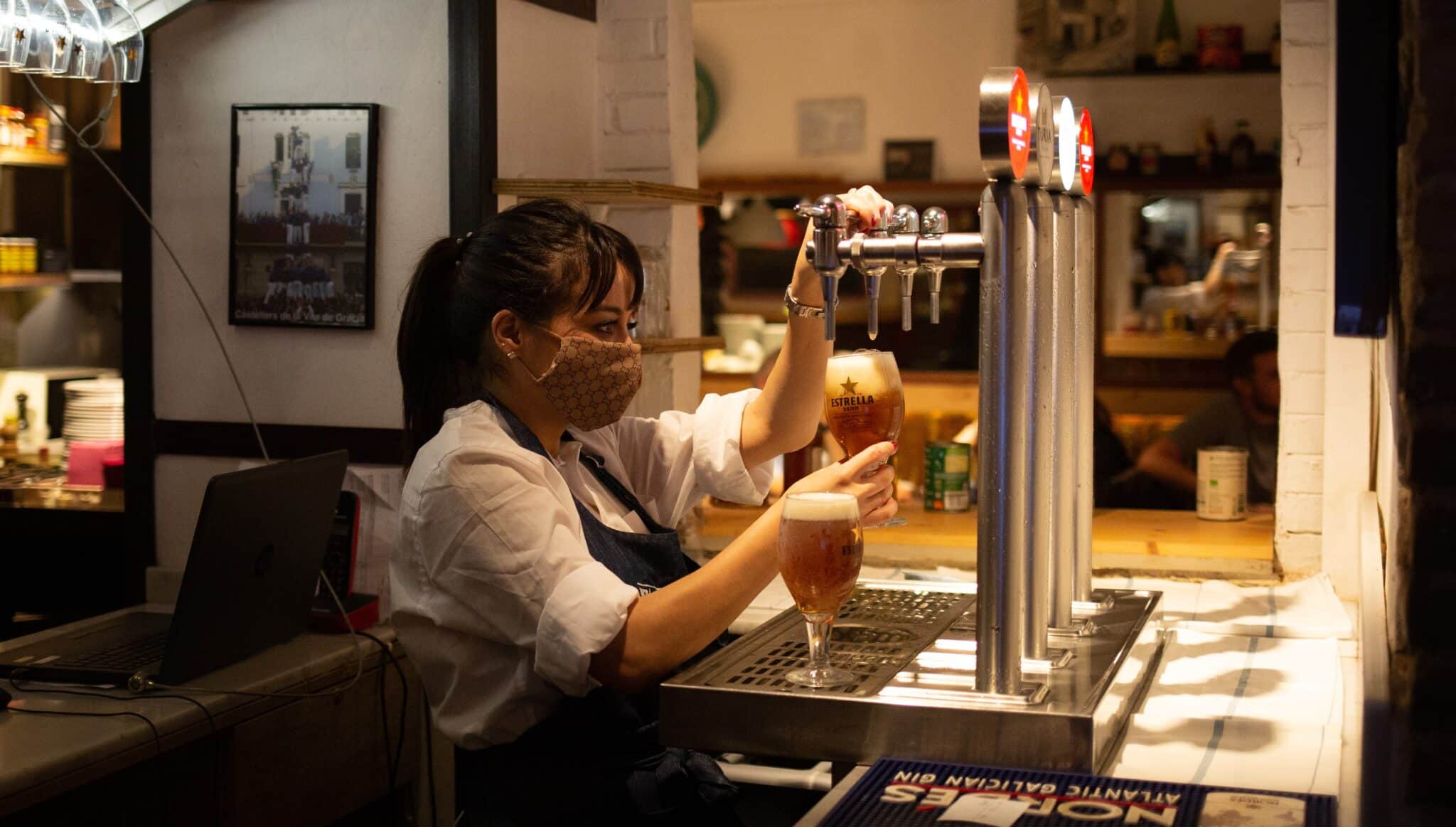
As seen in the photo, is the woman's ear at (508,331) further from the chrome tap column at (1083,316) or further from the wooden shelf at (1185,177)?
the wooden shelf at (1185,177)

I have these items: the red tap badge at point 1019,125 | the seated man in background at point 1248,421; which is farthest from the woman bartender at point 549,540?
the seated man in background at point 1248,421

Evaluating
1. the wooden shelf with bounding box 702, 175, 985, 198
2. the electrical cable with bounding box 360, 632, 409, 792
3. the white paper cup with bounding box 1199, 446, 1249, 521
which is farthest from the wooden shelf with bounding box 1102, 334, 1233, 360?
the electrical cable with bounding box 360, 632, 409, 792

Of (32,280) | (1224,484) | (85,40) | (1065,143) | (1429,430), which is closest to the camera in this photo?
(1429,430)

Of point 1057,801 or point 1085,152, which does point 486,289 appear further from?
point 1057,801

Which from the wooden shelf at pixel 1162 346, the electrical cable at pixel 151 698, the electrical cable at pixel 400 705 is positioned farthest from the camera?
the wooden shelf at pixel 1162 346

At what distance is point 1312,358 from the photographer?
3.00m

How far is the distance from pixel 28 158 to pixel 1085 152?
511 centimetres

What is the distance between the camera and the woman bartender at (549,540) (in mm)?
1692

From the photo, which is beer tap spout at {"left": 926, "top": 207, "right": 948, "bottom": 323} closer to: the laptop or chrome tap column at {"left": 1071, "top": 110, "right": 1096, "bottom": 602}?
chrome tap column at {"left": 1071, "top": 110, "right": 1096, "bottom": 602}

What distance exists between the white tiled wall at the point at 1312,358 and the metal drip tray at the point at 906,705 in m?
1.34

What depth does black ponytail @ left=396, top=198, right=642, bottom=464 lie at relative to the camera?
1933mm

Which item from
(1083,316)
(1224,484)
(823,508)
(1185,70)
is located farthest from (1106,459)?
(823,508)

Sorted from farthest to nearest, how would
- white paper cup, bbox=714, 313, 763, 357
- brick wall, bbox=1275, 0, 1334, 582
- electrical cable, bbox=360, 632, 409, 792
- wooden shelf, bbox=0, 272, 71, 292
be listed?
white paper cup, bbox=714, 313, 763, 357 < wooden shelf, bbox=0, 272, 71, 292 < brick wall, bbox=1275, 0, 1334, 582 < electrical cable, bbox=360, 632, 409, 792

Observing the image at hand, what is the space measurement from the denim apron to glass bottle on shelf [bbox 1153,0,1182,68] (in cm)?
478
